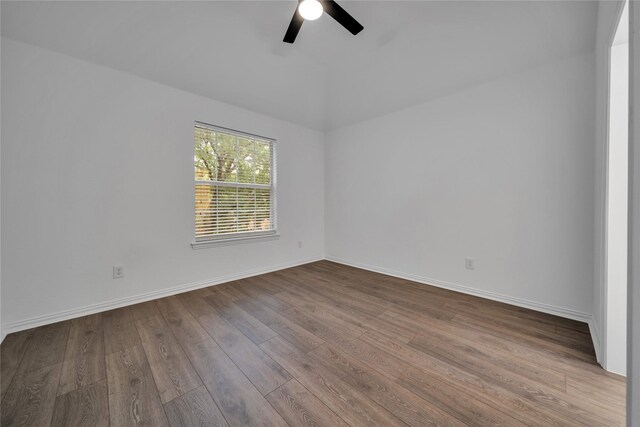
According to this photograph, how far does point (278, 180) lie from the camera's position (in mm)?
3723

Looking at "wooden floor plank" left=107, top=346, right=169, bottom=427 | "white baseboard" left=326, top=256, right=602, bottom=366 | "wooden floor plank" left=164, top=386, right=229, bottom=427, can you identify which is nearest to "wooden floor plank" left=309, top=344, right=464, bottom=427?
"wooden floor plank" left=164, top=386, right=229, bottom=427

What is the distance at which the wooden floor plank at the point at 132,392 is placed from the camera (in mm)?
1155

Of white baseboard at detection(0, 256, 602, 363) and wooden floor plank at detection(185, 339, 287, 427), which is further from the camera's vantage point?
white baseboard at detection(0, 256, 602, 363)

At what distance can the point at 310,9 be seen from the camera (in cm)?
168

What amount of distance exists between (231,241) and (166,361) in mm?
1770

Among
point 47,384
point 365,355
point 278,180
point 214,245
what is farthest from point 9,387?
point 278,180

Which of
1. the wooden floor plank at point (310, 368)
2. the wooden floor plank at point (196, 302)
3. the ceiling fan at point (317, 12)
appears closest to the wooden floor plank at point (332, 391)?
the wooden floor plank at point (310, 368)

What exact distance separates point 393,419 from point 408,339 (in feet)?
2.48

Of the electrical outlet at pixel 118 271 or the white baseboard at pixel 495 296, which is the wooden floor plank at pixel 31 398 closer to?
the electrical outlet at pixel 118 271

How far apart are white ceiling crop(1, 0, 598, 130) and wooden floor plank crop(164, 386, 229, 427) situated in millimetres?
2909

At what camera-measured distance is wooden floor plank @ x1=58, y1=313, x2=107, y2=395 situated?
1.41 m

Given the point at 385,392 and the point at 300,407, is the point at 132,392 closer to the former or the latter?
the point at 300,407

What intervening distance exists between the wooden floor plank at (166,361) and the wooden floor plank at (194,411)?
0.06 meters

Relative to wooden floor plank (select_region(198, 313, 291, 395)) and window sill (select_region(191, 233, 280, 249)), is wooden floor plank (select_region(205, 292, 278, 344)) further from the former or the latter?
window sill (select_region(191, 233, 280, 249))
